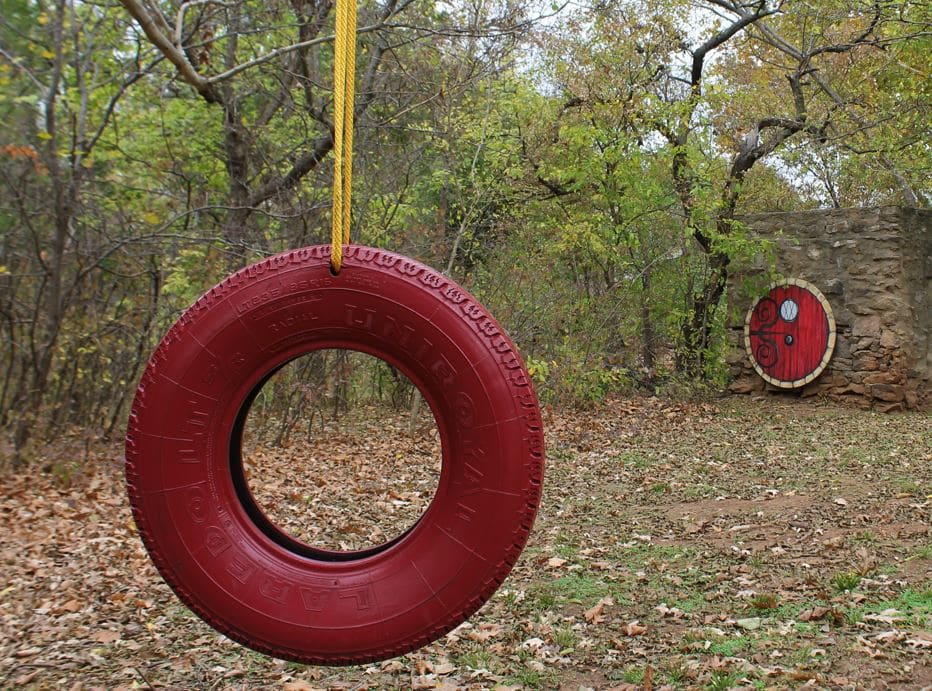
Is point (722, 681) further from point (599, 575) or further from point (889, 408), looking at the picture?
point (889, 408)

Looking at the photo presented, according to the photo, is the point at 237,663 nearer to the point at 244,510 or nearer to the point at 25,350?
the point at 244,510

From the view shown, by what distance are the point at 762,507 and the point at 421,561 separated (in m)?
4.61

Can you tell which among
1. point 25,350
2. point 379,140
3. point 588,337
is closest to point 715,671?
point 25,350

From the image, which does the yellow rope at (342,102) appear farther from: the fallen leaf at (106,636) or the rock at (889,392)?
the rock at (889,392)

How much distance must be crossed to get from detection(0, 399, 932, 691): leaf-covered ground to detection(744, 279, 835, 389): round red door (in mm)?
2362

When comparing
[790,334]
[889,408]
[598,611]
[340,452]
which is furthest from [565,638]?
[790,334]

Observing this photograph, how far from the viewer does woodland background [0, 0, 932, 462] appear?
25.0ft

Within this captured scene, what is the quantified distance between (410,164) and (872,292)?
5460mm

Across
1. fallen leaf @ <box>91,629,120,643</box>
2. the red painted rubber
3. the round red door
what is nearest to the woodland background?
the round red door

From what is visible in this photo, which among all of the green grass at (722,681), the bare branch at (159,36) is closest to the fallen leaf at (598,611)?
the green grass at (722,681)

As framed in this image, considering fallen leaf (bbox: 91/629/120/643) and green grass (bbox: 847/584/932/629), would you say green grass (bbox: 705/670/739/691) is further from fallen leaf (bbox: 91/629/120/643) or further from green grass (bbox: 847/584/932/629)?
fallen leaf (bbox: 91/629/120/643)

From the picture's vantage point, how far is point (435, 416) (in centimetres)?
229

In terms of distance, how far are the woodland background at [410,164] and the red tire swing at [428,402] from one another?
376 centimetres

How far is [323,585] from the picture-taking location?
2.33 m
